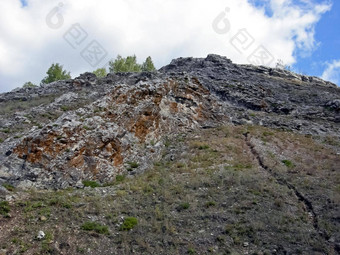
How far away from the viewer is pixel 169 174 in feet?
61.7

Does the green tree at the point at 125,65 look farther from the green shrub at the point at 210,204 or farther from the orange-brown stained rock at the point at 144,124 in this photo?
the green shrub at the point at 210,204

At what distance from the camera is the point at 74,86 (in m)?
Answer: 36.7

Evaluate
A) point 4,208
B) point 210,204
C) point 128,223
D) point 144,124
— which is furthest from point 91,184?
point 144,124

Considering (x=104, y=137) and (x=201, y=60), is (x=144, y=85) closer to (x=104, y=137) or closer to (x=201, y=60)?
(x=104, y=137)

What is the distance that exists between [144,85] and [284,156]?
1176 centimetres

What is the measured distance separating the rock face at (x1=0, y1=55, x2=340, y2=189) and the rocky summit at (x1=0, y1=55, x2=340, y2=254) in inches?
3.5

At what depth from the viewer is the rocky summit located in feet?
39.9

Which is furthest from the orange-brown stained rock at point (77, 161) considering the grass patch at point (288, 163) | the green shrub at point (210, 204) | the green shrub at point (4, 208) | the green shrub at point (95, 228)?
the grass patch at point (288, 163)

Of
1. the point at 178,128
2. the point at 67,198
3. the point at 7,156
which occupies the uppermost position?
the point at 178,128

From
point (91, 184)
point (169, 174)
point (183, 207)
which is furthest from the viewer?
point (169, 174)

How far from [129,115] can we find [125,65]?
44.1 meters

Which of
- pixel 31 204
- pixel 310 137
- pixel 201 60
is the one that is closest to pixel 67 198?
pixel 31 204

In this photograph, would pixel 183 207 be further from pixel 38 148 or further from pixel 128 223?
pixel 38 148

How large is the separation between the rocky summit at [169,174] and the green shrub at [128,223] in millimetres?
51
